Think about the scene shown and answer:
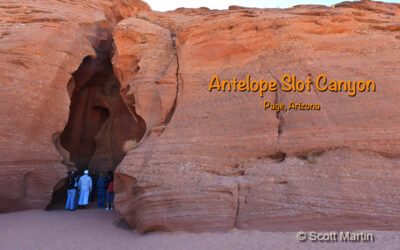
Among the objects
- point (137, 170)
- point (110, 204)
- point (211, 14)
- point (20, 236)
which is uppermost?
point (211, 14)

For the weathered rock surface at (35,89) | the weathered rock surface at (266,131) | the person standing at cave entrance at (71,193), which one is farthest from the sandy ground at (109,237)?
the weathered rock surface at (35,89)

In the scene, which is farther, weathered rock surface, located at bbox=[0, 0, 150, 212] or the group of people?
the group of people

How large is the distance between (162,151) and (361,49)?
604 cm

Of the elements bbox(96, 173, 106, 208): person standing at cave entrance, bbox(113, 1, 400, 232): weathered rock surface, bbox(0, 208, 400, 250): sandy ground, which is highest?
bbox(113, 1, 400, 232): weathered rock surface

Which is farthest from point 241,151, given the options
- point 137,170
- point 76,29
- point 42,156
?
point 76,29

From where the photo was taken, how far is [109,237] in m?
6.98

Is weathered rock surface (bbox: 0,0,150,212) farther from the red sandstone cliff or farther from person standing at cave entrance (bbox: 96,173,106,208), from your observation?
person standing at cave entrance (bbox: 96,173,106,208)

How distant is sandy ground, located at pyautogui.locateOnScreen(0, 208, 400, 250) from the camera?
5.15 meters

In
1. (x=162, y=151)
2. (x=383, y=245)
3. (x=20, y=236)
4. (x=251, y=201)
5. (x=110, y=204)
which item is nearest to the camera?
(x=383, y=245)

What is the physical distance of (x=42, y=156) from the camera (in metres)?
9.84

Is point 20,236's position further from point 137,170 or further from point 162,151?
point 162,151

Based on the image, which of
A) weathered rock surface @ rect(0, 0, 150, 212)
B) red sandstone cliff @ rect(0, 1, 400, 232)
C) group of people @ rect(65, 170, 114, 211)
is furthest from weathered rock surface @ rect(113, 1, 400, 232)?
weathered rock surface @ rect(0, 0, 150, 212)

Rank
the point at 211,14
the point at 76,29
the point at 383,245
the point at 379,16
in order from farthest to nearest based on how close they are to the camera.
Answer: the point at 76,29 → the point at 211,14 → the point at 379,16 → the point at 383,245

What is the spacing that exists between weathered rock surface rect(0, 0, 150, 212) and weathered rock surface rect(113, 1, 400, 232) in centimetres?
334
